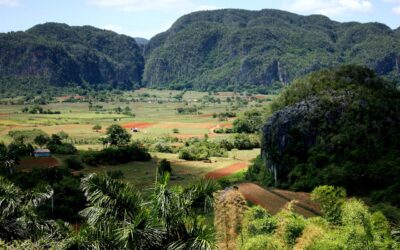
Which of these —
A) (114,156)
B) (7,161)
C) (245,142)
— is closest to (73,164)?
(114,156)

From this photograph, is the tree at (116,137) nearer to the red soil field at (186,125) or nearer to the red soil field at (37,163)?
the red soil field at (37,163)

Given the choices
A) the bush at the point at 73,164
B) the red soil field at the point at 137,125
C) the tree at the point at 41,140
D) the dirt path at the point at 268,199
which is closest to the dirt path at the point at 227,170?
the dirt path at the point at 268,199

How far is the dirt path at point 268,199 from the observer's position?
44.8m

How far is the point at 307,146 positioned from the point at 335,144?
12.8 ft

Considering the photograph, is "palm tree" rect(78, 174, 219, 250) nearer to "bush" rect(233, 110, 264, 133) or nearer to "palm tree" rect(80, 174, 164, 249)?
"palm tree" rect(80, 174, 164, 249)

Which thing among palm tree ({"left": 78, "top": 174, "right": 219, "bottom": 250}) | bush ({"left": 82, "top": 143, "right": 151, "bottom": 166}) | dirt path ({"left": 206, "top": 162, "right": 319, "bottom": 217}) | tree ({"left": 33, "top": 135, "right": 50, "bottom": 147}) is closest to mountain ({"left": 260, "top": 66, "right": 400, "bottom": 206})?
dirt path ({"left": 206, "top": 162, "right": 319, "bottom": 217})

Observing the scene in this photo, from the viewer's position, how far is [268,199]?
49.7 metres

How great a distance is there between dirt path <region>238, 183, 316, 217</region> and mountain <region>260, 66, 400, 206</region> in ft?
16.6

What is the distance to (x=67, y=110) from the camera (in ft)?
575

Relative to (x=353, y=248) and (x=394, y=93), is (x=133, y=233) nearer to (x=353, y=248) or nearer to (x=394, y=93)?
(x=353, y=248)

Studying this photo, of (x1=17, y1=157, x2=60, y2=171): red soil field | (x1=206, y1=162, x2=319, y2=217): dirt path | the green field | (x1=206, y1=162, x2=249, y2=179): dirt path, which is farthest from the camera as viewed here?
the green field

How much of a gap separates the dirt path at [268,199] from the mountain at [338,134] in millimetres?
5069

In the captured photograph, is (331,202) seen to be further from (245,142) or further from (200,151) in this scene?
(245,142)

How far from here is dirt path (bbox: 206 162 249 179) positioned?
229 feet
